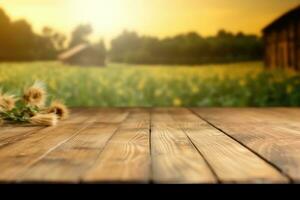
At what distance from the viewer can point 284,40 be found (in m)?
4.70

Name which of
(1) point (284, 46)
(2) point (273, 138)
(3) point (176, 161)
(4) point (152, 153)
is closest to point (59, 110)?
(2) point (273, 138)

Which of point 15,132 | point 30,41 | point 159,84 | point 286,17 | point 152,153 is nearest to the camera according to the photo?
point 152,153

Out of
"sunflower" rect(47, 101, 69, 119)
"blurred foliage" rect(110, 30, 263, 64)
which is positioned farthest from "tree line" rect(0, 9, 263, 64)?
"sunflower" rect(47, 101, 69, 119)

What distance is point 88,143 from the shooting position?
1747mm

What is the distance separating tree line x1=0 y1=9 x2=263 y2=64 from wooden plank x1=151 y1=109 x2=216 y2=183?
113 inches

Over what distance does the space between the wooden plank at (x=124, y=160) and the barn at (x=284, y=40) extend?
288 cm

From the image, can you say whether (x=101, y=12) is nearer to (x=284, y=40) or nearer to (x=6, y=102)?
(x=284, y=40)

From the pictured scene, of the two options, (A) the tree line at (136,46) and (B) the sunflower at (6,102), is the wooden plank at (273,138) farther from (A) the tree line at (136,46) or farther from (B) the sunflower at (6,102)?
(A) the tree line at (136,46)

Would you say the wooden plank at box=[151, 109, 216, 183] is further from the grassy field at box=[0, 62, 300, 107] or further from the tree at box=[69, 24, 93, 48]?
the tree at box=[69, 24, 93, 48]

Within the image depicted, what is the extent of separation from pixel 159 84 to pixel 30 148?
3.17 metres

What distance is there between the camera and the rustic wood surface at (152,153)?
1.17m

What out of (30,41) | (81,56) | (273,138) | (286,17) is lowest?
(273,138)

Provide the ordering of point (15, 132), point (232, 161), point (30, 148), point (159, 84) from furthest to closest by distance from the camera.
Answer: point (159, 84) → point (15, 132) → point (30, 148) → point (232, 161)

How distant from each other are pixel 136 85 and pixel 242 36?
3.22ft
